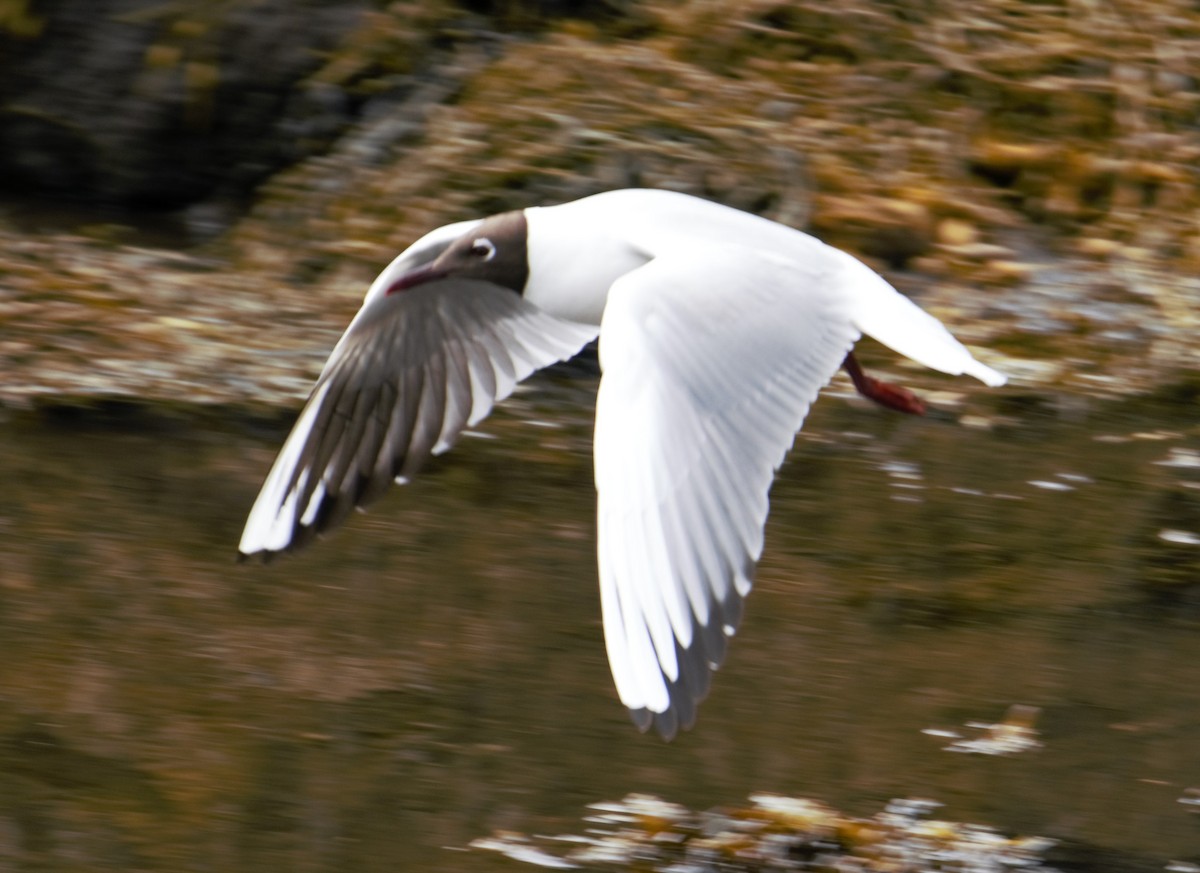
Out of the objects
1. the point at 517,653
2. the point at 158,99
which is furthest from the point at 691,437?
the point at 158,99

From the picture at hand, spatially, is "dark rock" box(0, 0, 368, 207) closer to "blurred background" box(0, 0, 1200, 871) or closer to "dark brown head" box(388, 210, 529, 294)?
"blurred background" box(0, 0, 1200, 871)

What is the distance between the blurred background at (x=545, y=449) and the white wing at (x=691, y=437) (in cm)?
52

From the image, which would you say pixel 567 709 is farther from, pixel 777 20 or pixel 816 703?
pixel 777 20

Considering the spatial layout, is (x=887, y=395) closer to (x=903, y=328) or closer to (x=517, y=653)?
(x=903, y=328)

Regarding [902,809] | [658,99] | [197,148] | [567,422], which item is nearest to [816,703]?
[902,809]

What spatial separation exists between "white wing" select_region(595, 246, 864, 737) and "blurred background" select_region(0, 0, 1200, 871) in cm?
52

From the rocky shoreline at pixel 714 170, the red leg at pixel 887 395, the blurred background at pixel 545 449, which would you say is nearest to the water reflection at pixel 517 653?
the blurred background at pixel 545 449

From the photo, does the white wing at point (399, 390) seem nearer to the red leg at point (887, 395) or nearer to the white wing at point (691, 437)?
the red leg at point (887, 395)

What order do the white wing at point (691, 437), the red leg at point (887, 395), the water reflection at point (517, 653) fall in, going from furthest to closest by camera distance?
the red leg at point (887, 395) → the water reflection at point (517, 653) → the white wing at point (691, 437)

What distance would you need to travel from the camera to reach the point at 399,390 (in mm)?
4129

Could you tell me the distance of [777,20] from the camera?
26.7ft

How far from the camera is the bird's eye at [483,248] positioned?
3.94 m

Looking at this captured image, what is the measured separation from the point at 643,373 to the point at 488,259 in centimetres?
89

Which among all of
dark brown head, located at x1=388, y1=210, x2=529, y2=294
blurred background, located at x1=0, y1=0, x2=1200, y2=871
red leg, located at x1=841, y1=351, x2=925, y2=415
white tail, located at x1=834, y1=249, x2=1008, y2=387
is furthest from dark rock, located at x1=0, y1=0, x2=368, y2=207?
white tail, located at x1=834, y1=249, x2=1008, y2=387
